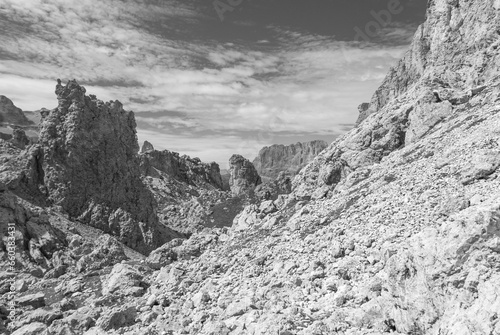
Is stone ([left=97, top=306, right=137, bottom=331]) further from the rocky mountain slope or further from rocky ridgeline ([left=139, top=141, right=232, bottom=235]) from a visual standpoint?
rocky ridgeline ([left=139, top=141, right=232, bottom=235])

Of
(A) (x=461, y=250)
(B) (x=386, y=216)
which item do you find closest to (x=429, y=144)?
(B) (x=386, y=216)

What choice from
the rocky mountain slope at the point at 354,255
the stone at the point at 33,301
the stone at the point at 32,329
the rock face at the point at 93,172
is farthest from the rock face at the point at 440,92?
the rock face at the point at 93,172

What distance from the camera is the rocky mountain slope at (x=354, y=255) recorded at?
11.5 metres

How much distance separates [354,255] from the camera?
20953mm

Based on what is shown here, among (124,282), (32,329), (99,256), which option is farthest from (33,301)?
(99,256)

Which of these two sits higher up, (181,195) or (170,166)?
(170,166)

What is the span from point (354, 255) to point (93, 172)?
266 ft

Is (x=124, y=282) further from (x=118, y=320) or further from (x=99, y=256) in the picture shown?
(x=99, y=256)

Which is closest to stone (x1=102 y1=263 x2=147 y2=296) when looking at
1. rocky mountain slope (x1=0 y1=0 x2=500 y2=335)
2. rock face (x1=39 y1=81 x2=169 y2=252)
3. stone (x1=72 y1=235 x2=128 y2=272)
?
rocky mountain slope (x1=0 y1=0 x2=500 y2=335)

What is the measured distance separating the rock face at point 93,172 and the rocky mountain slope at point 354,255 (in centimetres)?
2069

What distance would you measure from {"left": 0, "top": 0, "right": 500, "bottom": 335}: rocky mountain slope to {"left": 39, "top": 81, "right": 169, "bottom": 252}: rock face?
20693 millimetres

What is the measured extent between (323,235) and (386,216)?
511cm

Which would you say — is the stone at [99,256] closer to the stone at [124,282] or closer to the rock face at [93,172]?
the stone at [124,282]

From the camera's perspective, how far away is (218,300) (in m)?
22.9
